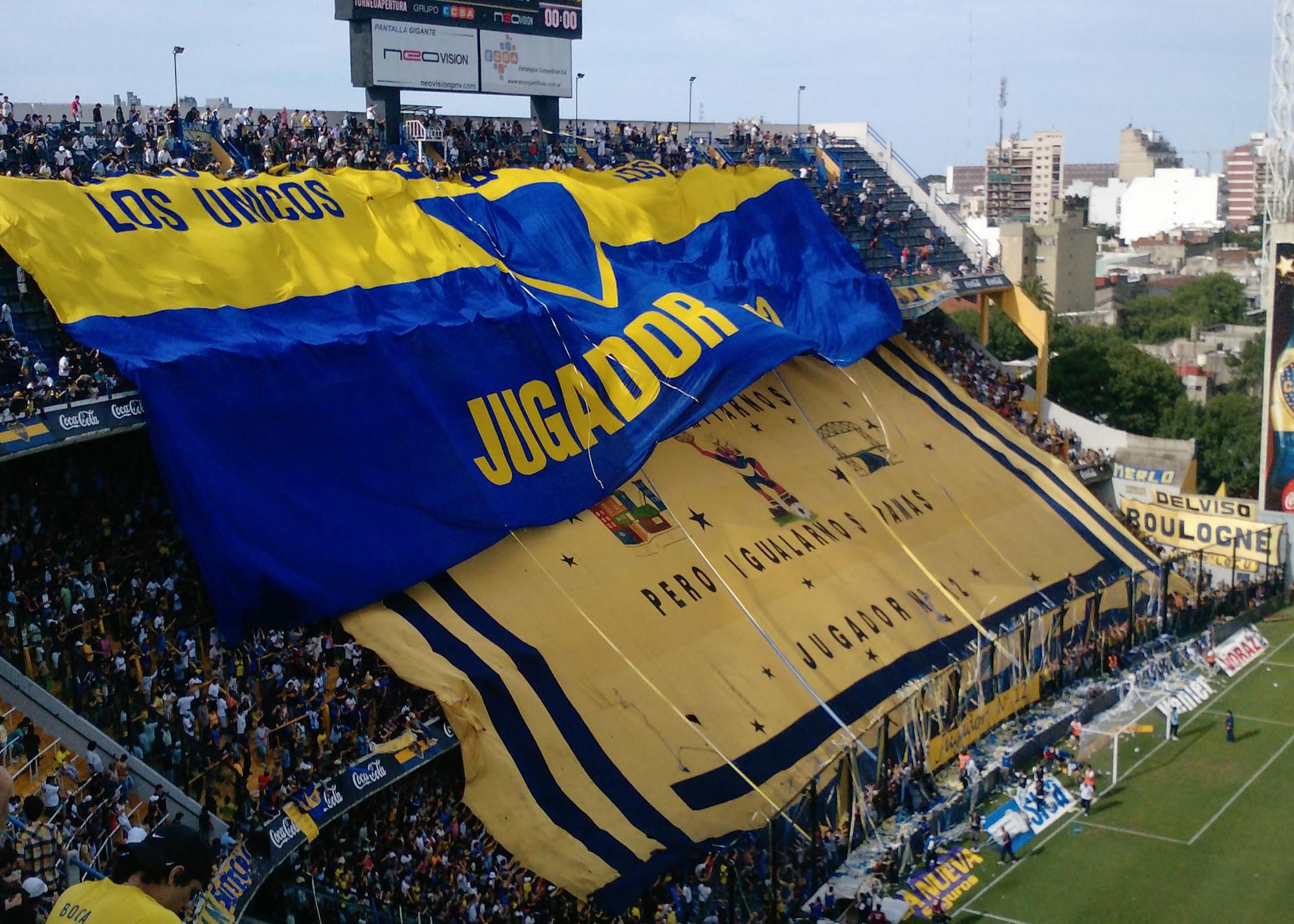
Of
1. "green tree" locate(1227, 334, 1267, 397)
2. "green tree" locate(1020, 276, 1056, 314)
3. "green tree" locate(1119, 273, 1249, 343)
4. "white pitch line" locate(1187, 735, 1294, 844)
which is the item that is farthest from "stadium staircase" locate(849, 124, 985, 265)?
"green tree" locate(1119, 273, 1249, 343)

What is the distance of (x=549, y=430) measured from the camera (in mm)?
23516

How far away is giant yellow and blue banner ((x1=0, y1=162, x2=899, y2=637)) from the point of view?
759 inches

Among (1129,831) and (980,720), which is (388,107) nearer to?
(980,720)

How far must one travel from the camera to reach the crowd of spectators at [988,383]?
121 ft

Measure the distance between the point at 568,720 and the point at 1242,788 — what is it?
38.9 ft

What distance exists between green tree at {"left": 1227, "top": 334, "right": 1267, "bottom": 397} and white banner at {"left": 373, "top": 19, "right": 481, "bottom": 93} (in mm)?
41282

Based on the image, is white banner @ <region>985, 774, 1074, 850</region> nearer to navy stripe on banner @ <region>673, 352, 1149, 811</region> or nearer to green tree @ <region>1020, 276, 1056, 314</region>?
navy stripe on banner @ <region>673, 352, 1149, 811</region>

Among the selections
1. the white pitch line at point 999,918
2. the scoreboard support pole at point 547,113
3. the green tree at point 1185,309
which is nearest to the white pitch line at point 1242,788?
the white pitch line at point 999,918

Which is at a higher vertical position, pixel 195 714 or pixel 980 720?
pixel 195 714

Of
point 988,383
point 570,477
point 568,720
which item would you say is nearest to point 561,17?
point 988,383

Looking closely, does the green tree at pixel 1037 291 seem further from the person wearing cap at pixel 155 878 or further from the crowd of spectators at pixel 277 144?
the person wearing cap at pixel 155 878

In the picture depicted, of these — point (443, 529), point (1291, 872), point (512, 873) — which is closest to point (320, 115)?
point (443, 529)

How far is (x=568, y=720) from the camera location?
791 inches

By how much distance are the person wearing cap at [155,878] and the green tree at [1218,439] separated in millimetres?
48875
